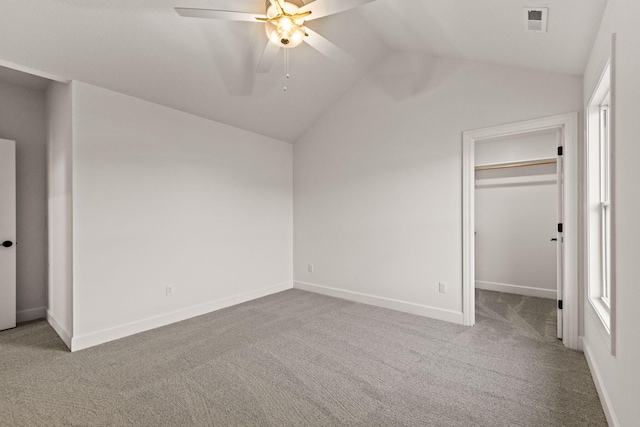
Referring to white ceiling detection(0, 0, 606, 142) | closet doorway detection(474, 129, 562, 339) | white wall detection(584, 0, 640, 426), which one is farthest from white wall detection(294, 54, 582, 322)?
white wall detection(584, 0, 640, 426)

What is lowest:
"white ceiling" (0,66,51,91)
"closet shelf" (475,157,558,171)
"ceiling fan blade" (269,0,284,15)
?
"closet shelf" (475,157,558,171)

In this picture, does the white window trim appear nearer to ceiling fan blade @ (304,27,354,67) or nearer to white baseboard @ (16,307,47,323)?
ceiling fan blade @ (304,27,354,67)

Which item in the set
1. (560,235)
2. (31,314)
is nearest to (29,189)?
(31,314)

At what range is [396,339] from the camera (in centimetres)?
306

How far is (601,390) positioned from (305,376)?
6.49 feet

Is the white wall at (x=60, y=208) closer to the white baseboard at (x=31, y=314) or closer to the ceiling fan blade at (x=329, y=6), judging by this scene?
the white baseboard at (x=31, y=314)

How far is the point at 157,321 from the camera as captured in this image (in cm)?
343

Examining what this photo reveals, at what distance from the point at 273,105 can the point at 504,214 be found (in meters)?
3.94

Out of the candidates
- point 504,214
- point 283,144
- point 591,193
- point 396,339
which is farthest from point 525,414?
point 283,144

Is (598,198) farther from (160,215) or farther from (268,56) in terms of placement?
(160,215)

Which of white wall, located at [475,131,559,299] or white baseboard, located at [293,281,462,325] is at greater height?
white wall, located at [475,131,559,299]

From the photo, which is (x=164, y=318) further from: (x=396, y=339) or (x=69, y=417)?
(x=396, y=339)

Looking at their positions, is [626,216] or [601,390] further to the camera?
[601,390]

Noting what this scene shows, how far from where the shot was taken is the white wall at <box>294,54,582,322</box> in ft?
10.9
